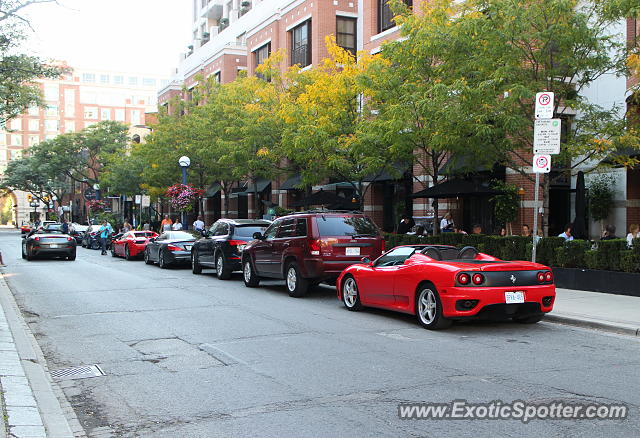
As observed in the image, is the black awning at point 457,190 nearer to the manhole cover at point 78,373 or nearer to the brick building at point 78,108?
the manhole cover at point 78,373

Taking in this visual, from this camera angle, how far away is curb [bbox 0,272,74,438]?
5.47 m

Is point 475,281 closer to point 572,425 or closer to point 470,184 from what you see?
point 572,425

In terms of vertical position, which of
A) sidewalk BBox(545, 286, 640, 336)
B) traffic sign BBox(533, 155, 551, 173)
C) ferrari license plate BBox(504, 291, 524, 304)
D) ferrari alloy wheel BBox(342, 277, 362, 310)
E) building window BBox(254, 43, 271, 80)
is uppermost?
→ building window BBox(254, 43, 271, 80)

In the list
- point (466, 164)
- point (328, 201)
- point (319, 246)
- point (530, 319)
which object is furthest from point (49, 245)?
point (530, 319)

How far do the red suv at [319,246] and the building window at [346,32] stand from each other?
19.5 metres

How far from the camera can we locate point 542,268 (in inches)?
396

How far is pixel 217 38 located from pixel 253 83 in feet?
68.5

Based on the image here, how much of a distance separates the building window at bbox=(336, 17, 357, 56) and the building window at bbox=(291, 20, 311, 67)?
1.79 m

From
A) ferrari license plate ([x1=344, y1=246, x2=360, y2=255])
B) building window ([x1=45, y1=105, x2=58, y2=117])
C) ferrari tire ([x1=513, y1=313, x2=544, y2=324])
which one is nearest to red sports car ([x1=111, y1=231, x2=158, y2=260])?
ferrari license plate ([x1=344, y1=246, x2=360, y2=255])

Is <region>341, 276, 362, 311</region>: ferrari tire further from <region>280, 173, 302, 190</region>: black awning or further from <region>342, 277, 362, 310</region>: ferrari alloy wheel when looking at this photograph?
<region>280, 173, 302, 190</region>: black awning

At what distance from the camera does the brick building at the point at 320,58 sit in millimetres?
22041

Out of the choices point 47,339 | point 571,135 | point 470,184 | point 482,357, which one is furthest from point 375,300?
point 470,184

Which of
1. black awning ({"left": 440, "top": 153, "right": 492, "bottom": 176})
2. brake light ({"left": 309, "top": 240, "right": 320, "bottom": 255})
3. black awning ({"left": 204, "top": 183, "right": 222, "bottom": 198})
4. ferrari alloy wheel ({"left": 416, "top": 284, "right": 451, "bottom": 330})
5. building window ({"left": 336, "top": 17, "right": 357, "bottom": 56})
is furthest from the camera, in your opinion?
black awning ({"left": 204, "top": 183, "right": 222, "bottom": 198})

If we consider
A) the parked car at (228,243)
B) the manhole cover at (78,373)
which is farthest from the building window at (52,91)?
the manhole cover at (78,373)
